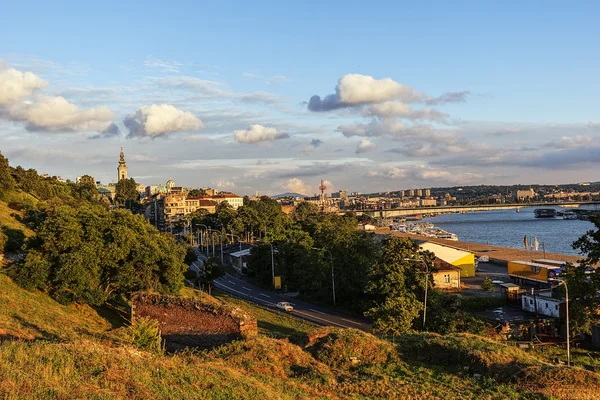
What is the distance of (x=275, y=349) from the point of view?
18156 millimetres

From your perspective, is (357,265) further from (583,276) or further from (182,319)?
(182,319)

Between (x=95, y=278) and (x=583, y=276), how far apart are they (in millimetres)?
27341

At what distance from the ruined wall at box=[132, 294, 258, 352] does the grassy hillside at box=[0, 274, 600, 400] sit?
2385mm

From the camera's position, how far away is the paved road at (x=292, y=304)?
1463 inches

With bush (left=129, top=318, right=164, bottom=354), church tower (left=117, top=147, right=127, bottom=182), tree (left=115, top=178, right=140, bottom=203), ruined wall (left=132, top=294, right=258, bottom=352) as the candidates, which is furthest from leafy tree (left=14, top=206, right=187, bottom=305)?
church tower (left=117, top=147, right=127, bottom=182)

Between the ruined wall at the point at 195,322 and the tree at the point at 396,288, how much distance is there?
31.7ft

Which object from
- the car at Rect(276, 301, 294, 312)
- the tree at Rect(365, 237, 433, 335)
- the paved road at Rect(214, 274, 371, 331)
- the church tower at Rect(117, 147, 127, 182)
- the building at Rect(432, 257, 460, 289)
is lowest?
the paved road at Rect(214, 274, 371, 331)

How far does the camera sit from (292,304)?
149ft

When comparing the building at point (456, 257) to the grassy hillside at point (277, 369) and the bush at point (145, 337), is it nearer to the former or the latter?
the grassy hillside at point (277, 369)

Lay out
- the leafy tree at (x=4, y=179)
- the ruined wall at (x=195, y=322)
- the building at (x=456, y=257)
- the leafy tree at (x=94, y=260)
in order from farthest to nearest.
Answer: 1. the leafy tree at (x=4, y=179)
2. the building at (x=456, y=257)
3. the leafy tree at (x=94, y=260)
4. the ruined wall at (x=195, y=322)

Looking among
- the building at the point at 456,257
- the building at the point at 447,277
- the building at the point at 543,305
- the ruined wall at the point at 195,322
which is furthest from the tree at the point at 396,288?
the building at the point at 456,257

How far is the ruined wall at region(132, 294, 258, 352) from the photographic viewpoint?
21.5 meters

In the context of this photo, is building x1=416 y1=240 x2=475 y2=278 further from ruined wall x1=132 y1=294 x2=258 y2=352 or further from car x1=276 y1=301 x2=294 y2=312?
ruined wall x1=132 y1=294 x2=258 y2=352

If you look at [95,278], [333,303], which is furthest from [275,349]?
[333,303]
